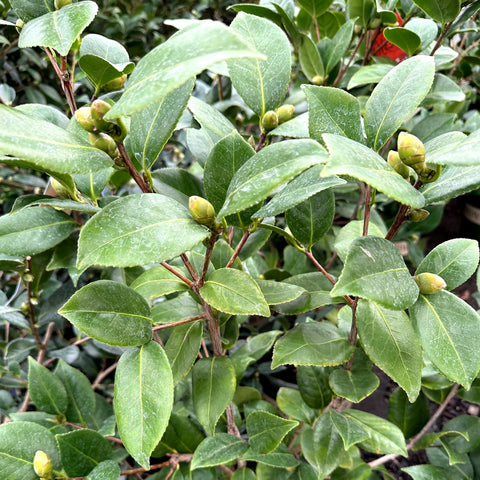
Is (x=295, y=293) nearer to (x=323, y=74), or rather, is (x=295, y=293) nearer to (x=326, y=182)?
(x=326, y=182)

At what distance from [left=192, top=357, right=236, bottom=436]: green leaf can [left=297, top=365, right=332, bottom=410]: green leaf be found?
19cm

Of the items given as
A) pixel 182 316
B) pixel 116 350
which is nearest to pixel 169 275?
pixel 182 316

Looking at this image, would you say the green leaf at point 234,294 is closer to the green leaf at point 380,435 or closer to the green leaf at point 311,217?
the green leaf at point 311,217

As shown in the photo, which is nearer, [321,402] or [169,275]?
[169,275]

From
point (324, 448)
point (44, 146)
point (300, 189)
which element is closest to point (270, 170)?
point (300, 189)

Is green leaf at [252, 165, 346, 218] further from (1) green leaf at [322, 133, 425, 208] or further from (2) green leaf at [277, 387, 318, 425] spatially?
(2) green leaf at [277, 387, 318, 425]

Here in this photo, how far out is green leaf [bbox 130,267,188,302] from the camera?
1.66ft

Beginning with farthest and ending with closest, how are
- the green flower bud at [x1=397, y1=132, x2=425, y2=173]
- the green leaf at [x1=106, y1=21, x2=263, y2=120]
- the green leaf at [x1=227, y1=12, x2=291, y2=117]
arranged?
1. the green leaf at [x1=227, y1=12, x2=291, y2=117]
2. the green flower bud at [x1=397, y1=132, x2=425, y2=173]
3. the green leaf at [x1=106, y1=21, x2=263, y2=120]

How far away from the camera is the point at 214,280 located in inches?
18.0

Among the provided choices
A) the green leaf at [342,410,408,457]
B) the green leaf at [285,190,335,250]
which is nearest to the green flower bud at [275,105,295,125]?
the green leaf at [285,190,335,250]

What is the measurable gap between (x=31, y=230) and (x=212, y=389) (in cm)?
31

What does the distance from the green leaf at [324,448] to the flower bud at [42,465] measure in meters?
0.36

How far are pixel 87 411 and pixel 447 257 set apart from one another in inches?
24.1

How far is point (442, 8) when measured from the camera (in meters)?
0.60
